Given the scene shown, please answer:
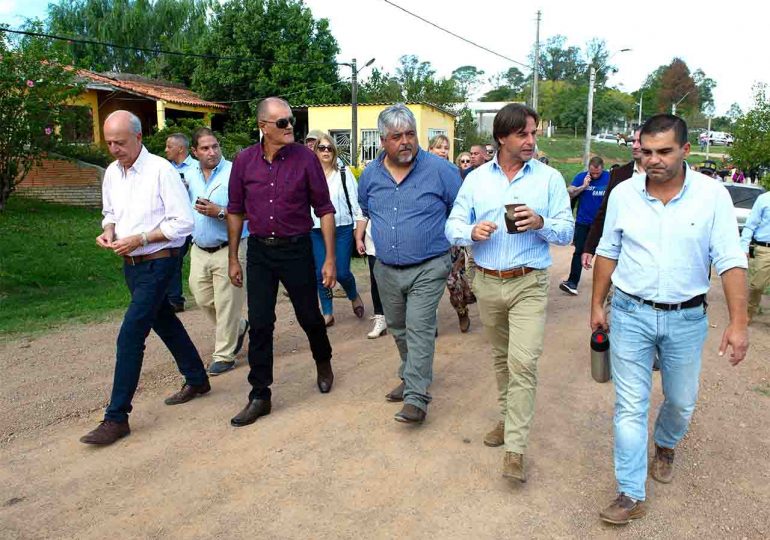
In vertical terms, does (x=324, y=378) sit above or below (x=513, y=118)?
below

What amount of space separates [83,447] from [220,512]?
1.30 metres

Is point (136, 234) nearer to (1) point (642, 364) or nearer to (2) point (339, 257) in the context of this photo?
(2) point (339, 257)

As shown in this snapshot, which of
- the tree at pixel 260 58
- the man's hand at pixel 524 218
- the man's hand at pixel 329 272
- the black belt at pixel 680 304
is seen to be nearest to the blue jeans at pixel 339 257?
the man's hand at pixel 329 272

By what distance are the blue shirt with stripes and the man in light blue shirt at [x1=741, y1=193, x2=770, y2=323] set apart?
4353 millimetres

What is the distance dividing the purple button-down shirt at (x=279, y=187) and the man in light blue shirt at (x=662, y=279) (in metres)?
2.09

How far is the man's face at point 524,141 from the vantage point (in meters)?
3.62

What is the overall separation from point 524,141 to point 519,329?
107 cm

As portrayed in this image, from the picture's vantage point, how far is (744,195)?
1509cm

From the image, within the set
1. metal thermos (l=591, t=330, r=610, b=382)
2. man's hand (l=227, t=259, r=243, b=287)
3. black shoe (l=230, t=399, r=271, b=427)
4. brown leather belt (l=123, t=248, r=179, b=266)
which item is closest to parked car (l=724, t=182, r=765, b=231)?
metal thermos (l=591, t=330, r=610, b=382)

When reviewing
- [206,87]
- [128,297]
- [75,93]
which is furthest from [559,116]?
[128,297]

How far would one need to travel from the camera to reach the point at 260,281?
4.53 metres

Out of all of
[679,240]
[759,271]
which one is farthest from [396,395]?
[759,271]

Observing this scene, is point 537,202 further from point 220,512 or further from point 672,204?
point 220,512

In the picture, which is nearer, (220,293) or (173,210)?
(173,210)
